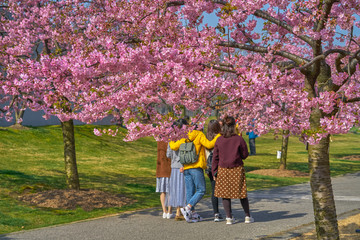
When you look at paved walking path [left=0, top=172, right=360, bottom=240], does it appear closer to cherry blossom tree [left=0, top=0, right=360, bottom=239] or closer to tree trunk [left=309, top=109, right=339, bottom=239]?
tree trunk [left=309, top=109, right=339, bottom=239]

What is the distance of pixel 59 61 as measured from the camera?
7.76 m

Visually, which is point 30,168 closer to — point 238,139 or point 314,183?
point 238,139

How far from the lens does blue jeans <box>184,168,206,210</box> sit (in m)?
10.0

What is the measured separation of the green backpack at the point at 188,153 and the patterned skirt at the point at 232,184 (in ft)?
2.26

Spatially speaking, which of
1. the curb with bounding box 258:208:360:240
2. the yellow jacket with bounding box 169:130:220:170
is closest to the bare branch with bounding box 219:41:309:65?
the yellow jacket with bounding box 169:130:220:170

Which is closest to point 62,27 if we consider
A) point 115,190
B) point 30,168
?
point 115,190

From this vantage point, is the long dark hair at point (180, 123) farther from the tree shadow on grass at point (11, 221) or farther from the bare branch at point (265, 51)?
the tree shadow on grass at point (11, 221)

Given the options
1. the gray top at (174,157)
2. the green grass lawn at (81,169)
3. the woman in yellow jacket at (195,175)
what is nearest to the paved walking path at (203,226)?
the woman in yellow jacket at (195,175)

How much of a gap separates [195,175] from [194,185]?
1.00 ft

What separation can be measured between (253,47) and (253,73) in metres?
1.63

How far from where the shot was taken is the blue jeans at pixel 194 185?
1002cm

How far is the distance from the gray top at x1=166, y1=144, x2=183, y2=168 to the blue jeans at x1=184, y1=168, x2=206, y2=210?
31 centimetres

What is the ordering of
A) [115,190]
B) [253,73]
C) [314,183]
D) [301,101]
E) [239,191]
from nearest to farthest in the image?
[253,73] → [301,101] → [314,183] → [239,191] → [115,190]

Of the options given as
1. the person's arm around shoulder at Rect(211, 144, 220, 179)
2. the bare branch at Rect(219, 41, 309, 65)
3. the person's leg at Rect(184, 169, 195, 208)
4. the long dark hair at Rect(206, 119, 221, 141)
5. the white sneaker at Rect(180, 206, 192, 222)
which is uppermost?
the bare branch at Rect(219, 41, 309, 65)
